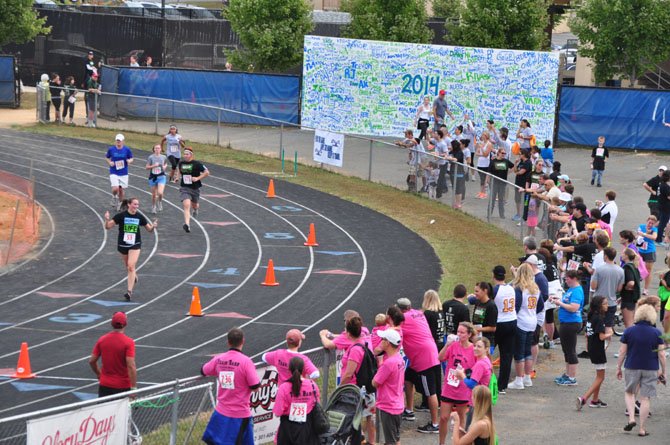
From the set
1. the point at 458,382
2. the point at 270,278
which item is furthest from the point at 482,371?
the point at 270,278

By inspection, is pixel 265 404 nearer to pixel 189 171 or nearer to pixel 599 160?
pixel 189 171

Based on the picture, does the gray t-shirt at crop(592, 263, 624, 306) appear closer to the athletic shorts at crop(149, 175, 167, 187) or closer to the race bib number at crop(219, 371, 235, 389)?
the race bib number at crop(219, 371, 235, 389)

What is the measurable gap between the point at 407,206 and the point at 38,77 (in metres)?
27.3

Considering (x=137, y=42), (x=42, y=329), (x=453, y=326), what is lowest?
(x=42, y=329)

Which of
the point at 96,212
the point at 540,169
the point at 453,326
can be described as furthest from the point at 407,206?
the point at 453,326

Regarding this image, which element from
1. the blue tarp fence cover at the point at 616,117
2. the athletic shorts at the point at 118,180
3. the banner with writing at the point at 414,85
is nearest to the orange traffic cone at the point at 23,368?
the athletic shorts at the point at 118,180

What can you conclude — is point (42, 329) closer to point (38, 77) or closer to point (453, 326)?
point (453, 326)

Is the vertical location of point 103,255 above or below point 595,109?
below

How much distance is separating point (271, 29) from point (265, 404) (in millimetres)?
35809

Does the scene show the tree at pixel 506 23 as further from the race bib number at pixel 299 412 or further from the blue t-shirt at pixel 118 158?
the race bib number at pixel 299 412

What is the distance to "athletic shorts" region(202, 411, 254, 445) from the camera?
11766mm

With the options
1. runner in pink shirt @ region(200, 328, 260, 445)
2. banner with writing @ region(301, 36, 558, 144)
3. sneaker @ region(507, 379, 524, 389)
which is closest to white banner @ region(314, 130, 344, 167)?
banner with writing @ region(301, 36, 558, 144)

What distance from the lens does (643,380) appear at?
46.5 feet

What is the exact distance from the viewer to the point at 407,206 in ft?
103
